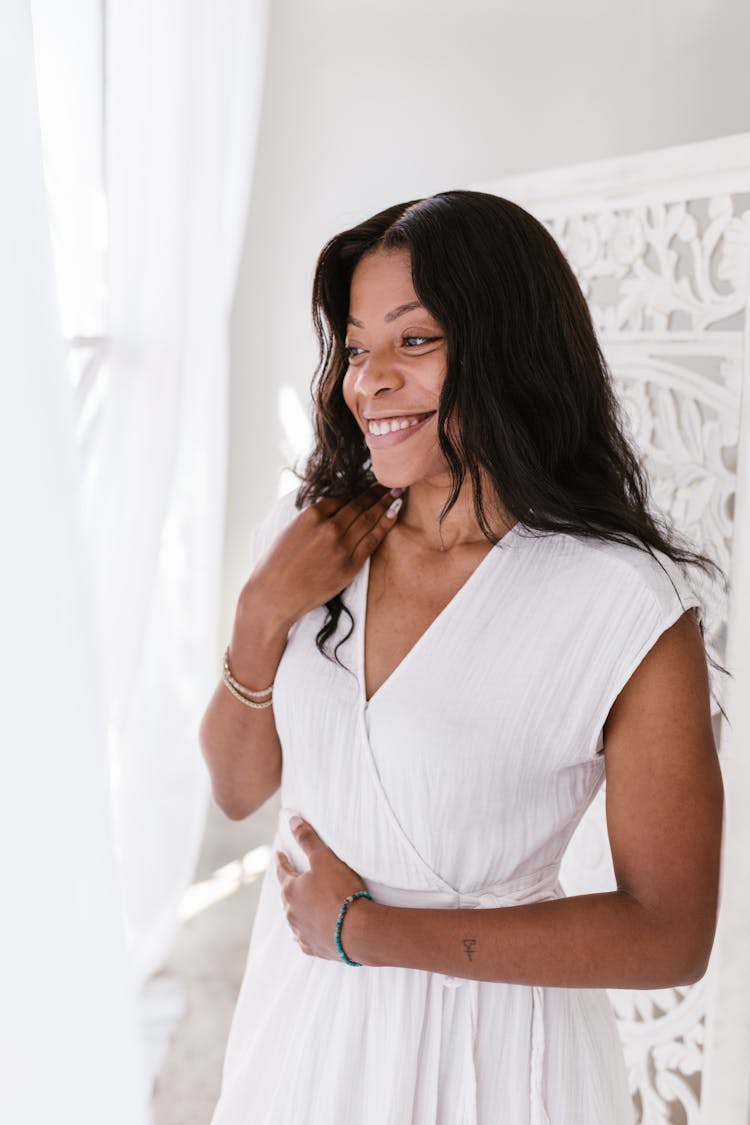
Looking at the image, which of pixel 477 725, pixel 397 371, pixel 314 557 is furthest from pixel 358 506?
pixel 477 725

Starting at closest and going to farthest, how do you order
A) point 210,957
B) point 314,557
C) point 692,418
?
point 314,557, point 692,418, point 210,957

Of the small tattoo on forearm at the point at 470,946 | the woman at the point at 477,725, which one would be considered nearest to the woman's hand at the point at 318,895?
the woman at the point at 477,725

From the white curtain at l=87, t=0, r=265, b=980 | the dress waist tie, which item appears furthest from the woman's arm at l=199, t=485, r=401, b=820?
the white curtain at l=87, t=0, r=265, b=980

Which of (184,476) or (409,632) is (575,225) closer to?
(409,632)

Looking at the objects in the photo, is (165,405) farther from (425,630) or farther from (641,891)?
(641,891)

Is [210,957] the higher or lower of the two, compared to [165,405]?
lower

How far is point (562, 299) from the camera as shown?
3.79ft

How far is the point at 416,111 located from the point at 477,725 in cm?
197

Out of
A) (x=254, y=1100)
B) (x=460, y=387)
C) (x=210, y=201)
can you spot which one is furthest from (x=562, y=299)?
(x=210, y=201)

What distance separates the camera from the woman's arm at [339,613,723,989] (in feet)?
3.29

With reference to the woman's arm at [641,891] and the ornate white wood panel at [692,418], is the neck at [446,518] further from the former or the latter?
the ornate white wood panel at [692,418]

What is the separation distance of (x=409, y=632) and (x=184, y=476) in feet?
5.02

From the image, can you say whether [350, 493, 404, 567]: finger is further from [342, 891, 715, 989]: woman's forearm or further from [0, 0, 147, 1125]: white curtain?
[0, 0, 147, 1125]: white curtain

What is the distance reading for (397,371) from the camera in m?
1.16
